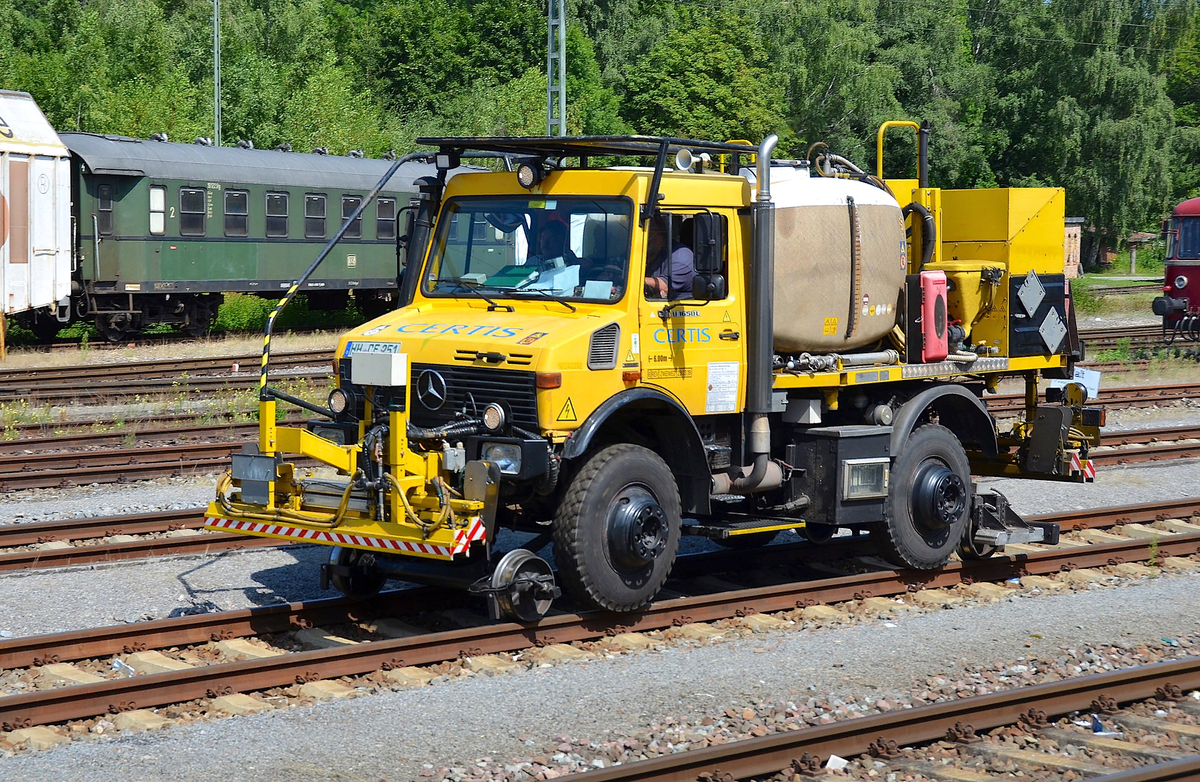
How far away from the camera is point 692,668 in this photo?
7824 mm

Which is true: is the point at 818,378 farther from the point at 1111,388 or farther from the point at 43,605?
the point at 1111,388

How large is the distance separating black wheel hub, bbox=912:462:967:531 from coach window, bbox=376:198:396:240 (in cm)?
2139

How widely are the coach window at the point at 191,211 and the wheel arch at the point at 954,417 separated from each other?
1823 centimetres

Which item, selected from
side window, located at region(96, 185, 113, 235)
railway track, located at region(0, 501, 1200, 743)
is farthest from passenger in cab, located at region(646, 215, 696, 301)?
side window, located at region(96, 185, 113, 235)

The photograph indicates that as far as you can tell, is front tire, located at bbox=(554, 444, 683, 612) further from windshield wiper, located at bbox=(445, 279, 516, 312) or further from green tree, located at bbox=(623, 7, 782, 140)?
green tree, located at bbox=(623, 7, 782, 140)

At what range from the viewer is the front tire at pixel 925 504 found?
32.1 feet

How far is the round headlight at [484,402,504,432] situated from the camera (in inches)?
311

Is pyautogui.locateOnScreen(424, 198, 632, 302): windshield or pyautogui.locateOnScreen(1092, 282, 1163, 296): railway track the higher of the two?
pyautogui.locateOnScreen(1092, 282, 1163, 296): railway track

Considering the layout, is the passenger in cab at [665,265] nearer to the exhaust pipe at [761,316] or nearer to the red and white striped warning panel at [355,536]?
the exhaust pipe at [761,316]

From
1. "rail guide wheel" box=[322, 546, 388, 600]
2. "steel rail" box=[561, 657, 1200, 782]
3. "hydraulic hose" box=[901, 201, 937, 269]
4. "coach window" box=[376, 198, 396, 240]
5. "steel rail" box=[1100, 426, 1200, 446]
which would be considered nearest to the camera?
"steel rail" box=[561, 657, 1200, 782]

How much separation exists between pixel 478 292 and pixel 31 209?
1548 cm

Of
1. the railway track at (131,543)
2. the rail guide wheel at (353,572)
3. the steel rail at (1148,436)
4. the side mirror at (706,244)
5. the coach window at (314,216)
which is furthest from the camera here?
the coach window at (314,216)

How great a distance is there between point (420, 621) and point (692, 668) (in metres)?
1.96

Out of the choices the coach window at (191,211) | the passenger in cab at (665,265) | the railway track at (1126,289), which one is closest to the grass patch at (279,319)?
the coach window at (191,211)
